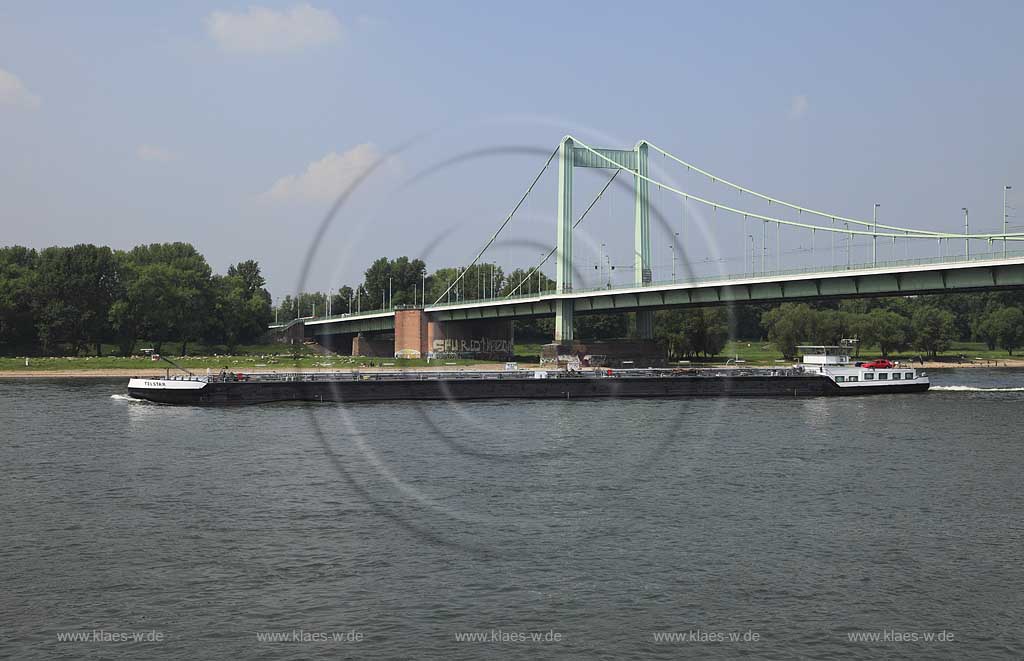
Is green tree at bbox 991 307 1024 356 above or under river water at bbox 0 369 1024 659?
above

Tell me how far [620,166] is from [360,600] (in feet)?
391

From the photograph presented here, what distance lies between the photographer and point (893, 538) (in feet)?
107

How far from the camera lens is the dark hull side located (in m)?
83.7

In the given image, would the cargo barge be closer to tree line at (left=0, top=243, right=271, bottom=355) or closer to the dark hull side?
the dark hull side

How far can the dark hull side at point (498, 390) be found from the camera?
8369 cm

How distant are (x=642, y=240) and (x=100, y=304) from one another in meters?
87.8

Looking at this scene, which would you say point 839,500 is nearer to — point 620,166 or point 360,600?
point 360,600

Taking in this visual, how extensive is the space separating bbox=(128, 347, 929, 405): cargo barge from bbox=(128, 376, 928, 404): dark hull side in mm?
88

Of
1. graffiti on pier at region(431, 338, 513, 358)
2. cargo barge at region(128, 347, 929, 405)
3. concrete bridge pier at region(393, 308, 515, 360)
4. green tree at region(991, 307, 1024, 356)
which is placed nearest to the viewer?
cargo barge at region(128, 347, 929, 405)

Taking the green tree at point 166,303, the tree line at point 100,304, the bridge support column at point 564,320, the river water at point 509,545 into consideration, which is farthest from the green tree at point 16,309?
the river water at point 509,545

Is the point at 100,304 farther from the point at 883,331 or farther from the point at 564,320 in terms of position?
the point at 883,331

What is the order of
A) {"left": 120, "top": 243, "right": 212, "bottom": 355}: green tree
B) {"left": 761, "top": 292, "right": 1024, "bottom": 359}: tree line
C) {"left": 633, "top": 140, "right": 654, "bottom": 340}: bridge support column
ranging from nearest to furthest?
{"left": 633, "top": 140, "right": 654, "bottom": 340}: bridge support column
{"left": 120, "top": 243, "right": 212, "bottom": 355}: green tree
{"left": 761, "top": 292, "right": 1024, "bottom": 359}: tree line

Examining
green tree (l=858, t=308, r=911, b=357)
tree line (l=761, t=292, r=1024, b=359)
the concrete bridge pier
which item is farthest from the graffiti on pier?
green tree (l=858, t=308, r=911, b=357)

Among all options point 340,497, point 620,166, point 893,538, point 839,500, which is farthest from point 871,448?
point 620,166
